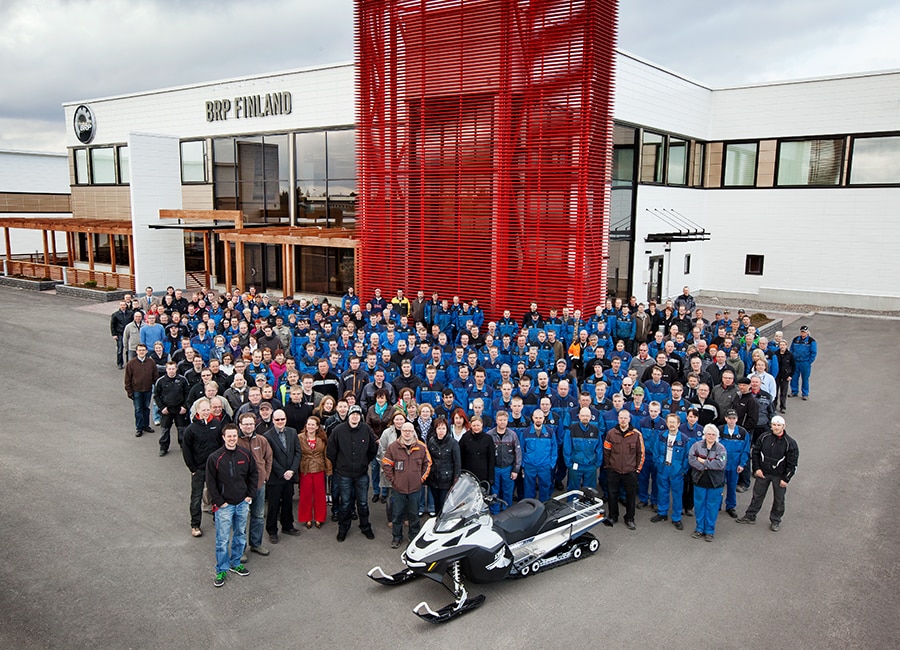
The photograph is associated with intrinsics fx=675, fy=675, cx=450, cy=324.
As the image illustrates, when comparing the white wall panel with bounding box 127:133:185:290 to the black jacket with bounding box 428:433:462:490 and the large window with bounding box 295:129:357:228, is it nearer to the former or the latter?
the large window with bounding box 295:129:357:228

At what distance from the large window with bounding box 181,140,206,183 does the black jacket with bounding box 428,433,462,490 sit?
1016 inches

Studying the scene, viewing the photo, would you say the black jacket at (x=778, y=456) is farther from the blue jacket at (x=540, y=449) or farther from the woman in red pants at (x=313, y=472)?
the woman in red pants at (x=313, y=472)

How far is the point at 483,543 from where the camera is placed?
22.7ft

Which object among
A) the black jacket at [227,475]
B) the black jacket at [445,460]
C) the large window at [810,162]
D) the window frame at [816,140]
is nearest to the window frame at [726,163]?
the window frame at [816,140]

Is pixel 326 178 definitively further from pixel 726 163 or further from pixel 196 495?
pixel 196 495

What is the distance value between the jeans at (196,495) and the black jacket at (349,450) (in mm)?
1574

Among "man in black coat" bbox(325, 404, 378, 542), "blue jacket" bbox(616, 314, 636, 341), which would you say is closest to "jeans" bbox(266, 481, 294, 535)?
"man in black coat" bbox(325, 404, 378, 542)

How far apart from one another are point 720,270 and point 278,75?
67.1ft

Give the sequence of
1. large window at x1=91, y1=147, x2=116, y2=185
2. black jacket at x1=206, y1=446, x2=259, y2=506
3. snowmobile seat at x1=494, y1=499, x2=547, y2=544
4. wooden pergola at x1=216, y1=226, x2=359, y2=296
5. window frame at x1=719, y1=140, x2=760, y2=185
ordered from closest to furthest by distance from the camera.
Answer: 1. black jacket at x1=206, y1=446, x2=259, y2=506
2. snowmobile seat at x1=494, y1=499, x2=547, y2=544
3. wooden pergola at x1=216, y1=226, x2=359, y2=296
4. window frame at x1=719, y1=140, x2=760, y2=185
5. large window at x1=91, y1=147, x2=116, y2=185

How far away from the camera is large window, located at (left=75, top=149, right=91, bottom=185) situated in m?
36.3

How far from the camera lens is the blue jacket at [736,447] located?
29.1ft

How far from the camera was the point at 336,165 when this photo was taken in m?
26.1

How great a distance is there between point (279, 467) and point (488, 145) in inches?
513

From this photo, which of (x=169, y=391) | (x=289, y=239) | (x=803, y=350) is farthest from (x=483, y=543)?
(x=289, y=239)
